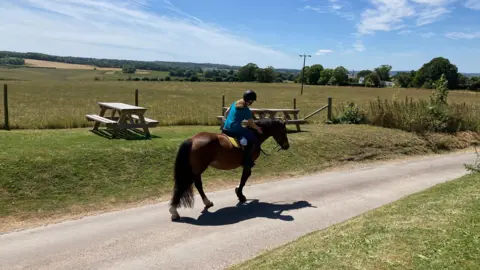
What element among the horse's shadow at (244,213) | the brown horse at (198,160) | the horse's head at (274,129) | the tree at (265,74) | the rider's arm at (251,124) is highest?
the tree at (265,74)

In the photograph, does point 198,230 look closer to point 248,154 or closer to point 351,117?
point 248,154

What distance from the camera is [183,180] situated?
275 inches

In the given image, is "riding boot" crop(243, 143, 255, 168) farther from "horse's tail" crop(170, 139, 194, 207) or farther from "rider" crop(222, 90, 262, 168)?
"horse's tail" crop(170, 139, 194, 207)

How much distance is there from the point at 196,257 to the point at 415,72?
136803 mm

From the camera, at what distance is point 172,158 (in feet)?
33.7

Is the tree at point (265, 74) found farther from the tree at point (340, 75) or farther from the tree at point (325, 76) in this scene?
the tree at point (340, 75)

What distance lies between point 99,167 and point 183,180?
2948 millimetres

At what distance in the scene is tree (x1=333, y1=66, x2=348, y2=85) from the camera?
13238cm

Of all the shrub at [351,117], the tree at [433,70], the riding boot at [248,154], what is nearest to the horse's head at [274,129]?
the riding boot at [248,154]

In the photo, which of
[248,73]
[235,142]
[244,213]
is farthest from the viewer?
[248,73]

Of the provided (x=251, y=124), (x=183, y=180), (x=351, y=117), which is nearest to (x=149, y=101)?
(x=351, y=117)

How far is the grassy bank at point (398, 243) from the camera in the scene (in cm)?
414

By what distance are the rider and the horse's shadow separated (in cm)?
85

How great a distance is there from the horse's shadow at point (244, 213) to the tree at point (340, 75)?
12743cm
